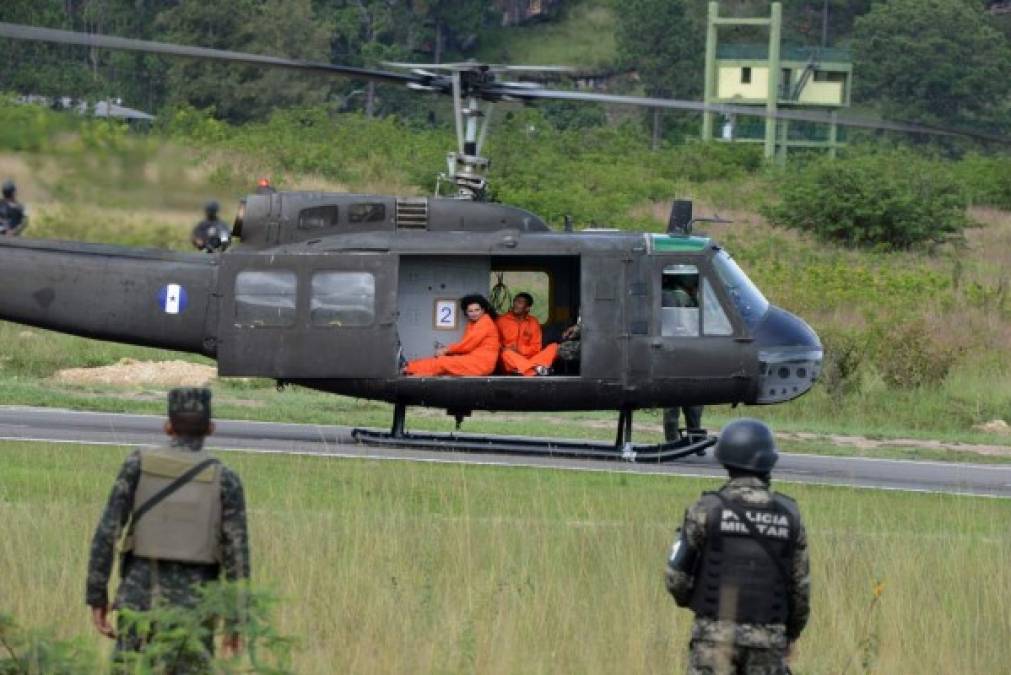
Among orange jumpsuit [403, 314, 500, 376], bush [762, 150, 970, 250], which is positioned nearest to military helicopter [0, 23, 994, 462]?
orange jumpsuit [403, 314, 500, 376]

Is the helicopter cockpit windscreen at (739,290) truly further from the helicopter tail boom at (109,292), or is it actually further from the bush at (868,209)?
the bush at (868,209)

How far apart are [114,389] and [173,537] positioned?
17.3 meters

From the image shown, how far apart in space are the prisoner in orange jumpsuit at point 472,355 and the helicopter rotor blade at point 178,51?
244 centimetres

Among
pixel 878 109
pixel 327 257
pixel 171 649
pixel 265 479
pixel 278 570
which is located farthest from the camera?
pixel 878 109

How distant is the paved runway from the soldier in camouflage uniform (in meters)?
10.4

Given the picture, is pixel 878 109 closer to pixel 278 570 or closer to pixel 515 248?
pixel 515 248

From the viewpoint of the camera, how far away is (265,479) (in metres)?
17.3

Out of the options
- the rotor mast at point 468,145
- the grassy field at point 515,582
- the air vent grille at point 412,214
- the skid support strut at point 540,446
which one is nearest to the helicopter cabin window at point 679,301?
the skid support strut at point 540,446

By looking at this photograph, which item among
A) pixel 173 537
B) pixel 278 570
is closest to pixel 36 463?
pixel 278 570

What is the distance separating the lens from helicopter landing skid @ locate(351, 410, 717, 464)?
19.3m

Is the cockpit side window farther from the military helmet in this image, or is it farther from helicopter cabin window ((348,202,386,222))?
the military helmet

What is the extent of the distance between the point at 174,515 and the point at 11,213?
11841 millimetres

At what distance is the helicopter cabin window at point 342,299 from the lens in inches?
738

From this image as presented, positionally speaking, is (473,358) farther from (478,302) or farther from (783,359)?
(783,359)
